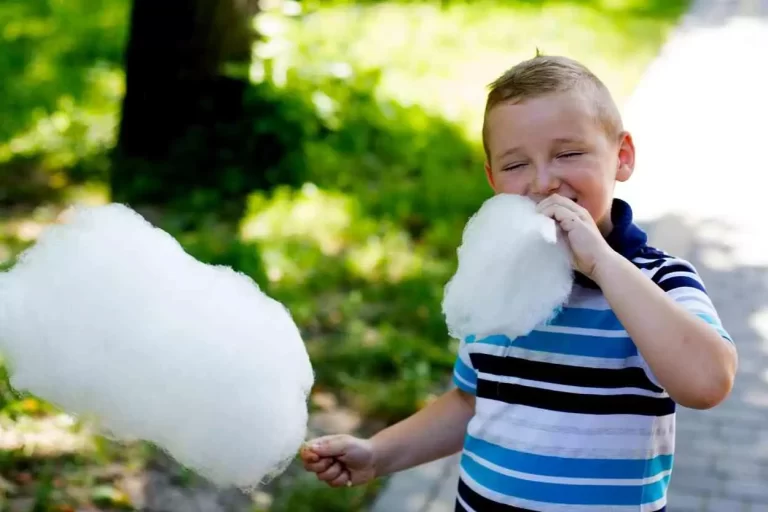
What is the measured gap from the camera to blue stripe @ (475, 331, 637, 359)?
1.85 meters

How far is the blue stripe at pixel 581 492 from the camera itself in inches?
73.6

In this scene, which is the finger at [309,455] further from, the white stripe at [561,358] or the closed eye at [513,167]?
the closed eye at [513,167]

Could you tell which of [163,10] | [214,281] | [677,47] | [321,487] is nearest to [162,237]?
[214,281]

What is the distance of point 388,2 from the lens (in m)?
11.6

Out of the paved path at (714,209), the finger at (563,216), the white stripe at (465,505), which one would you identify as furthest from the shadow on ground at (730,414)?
the finger at (563,216)

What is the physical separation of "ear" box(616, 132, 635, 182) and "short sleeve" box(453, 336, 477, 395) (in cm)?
47

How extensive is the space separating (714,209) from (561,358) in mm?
4969

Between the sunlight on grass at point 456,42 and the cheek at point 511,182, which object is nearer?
the cheek at point 511,182

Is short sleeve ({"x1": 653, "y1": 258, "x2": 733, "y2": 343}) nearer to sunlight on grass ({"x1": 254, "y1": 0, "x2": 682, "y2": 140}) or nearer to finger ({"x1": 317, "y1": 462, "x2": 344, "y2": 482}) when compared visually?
finger ({"x1": 317, "y1": 462, "x2": 344, "y2": 482})

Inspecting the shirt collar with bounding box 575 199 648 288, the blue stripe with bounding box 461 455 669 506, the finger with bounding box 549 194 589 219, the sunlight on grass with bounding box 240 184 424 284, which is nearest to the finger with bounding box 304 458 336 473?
the blue stripe with bounding box 461 455 669 506

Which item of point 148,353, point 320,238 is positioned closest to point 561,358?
point 148,353

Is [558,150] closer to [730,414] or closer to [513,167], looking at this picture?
[513,167]

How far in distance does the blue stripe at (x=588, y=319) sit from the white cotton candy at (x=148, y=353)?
0.56 meters

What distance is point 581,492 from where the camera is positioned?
1.87 meters
